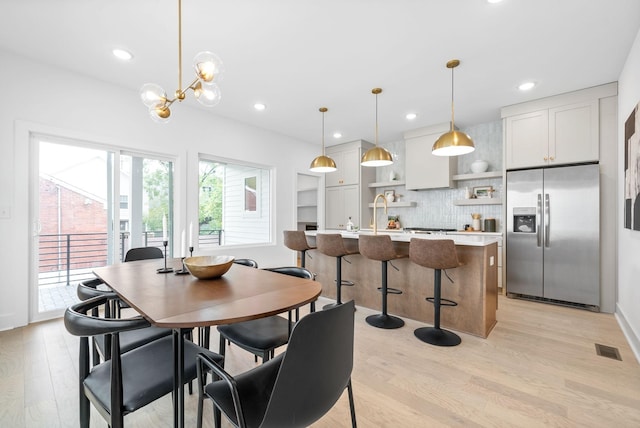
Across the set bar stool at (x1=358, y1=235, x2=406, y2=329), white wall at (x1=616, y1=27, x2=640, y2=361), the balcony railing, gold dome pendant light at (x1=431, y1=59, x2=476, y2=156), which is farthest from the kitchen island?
the balcony railing

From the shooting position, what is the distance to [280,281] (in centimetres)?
167

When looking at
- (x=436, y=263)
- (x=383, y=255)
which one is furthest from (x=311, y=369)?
(x=383, y=255)

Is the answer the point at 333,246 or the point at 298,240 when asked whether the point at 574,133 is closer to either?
the point at 333,246

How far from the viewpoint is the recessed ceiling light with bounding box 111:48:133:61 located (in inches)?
111

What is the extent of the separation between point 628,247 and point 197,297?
387 cm

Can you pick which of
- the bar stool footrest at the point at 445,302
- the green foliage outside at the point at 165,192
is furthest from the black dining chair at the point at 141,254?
the bar stool footrest at the point at 445,302

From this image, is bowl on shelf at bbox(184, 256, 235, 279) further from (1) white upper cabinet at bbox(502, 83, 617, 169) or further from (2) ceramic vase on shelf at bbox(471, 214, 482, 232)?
(2) ceramic vase on shelf at bbox(471, 214, 482, 232)

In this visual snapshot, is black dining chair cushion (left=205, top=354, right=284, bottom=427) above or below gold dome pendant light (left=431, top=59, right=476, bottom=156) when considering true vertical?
below

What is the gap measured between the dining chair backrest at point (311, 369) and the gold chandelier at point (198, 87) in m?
1.62

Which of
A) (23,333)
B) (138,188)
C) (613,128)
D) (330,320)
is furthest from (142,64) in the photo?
(613,128)

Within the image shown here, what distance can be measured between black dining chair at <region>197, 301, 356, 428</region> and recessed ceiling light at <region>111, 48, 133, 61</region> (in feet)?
10.2

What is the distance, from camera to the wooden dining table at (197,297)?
1057mm

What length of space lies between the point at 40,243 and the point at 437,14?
4497mm

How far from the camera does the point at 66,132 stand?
316cm
